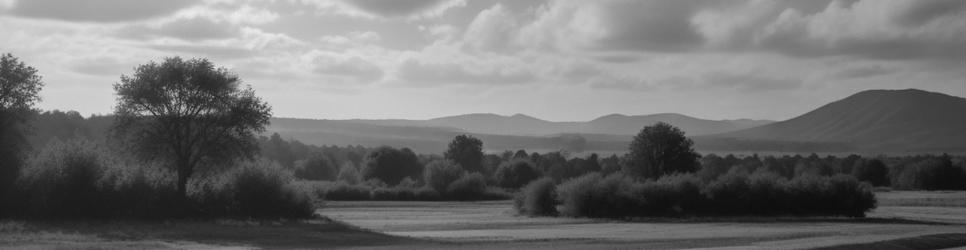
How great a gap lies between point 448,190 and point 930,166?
81730 mm

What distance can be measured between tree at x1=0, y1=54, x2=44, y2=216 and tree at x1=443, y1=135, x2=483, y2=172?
393 feet

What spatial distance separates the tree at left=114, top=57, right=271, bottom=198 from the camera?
207ft

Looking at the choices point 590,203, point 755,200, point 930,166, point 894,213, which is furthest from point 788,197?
point 930,166

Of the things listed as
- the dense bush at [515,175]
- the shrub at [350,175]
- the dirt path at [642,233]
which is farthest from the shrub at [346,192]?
the dirt path at [642,233]

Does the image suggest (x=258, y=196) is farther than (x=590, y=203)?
No

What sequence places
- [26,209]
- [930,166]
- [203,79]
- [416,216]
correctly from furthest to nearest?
[930,166] → [416,216] → [203,79] → [26,209]

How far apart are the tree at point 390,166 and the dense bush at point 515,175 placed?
13891 millimetres

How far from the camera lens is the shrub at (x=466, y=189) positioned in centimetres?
12718

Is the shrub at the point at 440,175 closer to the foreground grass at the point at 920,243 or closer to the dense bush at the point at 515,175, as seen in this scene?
the dense bush at the point at 515,175

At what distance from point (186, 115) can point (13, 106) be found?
1028cm

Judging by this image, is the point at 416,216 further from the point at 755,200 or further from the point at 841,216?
the point at 841,216

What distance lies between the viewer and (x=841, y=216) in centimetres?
9019

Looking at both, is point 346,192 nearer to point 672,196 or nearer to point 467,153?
point 672,196

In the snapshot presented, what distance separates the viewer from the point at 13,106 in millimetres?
58406
